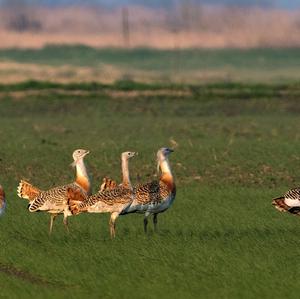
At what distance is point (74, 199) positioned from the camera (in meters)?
15.9

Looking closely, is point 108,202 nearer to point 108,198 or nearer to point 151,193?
point 108,198

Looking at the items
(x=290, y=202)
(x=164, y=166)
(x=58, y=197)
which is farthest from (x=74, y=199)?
(x=290, y=202)

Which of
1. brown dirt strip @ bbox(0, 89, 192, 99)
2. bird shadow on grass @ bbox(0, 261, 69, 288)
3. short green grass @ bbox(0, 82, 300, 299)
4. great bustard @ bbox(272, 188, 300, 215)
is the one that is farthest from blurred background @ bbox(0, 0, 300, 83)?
bird shadow on grass @ bbox(0, 261, 69, 288)

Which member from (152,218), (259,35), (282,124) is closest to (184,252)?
(152,218)

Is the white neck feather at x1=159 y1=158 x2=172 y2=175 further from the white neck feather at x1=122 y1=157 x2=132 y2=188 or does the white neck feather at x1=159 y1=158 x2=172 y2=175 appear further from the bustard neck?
the bustard neck

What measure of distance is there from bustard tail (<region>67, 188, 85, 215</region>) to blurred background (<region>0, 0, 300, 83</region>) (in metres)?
42.1

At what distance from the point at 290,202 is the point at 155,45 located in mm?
93986

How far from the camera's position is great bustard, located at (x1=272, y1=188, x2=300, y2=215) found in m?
16.2

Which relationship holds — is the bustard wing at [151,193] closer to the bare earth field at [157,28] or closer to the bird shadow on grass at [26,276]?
the bird shadow on grass at [26,276]

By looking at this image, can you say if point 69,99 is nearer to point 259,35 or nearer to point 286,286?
point 286,286

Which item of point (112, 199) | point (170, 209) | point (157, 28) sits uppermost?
point (112, 199)

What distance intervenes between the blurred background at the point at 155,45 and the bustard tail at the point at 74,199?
138 ft

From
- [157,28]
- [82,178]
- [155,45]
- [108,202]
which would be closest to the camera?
[108,202]

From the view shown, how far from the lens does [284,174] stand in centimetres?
2255
